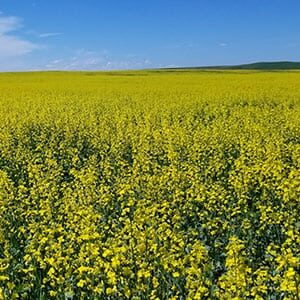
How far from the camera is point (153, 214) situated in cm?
588

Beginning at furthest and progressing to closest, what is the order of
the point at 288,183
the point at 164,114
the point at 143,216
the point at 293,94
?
the point at 293,94, the point at 164,114, the point at 288,183, the point at 143,216

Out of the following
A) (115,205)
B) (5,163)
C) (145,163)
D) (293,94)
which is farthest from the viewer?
(293,94)

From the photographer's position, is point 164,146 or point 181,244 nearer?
point 181,244

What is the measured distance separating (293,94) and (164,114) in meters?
9.82

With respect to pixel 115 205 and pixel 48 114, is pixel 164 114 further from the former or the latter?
pixel 115 205

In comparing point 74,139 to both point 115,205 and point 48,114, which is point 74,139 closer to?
point 48,114

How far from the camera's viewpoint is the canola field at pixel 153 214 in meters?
4.73

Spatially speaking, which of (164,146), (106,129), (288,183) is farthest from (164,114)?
(288,183)

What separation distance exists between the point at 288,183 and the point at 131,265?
128 inches

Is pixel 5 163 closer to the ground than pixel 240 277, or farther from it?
closer to the ground

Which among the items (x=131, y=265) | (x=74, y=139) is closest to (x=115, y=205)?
(x=131, y=265)

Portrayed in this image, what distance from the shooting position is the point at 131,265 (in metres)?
5.05

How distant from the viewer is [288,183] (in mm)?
7426

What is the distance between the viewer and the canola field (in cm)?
473
